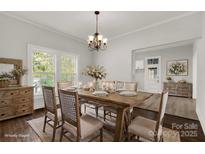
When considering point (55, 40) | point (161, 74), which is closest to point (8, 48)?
point (55, 40)

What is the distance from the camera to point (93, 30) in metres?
4.25

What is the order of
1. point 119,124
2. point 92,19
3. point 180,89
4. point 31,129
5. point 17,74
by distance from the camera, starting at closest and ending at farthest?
point 119,124 → point 31,129 → point 17,74 → point 92,19 → point 180,89

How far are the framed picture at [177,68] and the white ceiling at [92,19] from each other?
3.79m

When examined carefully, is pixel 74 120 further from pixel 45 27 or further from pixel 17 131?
pixel 45 27

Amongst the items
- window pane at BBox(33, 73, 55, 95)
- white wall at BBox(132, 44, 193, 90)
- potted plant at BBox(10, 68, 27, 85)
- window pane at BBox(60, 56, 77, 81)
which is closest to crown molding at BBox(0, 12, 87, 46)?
window pane at BBox(60, 56, 77, 81)

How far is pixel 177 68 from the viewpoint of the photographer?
6.46 meters

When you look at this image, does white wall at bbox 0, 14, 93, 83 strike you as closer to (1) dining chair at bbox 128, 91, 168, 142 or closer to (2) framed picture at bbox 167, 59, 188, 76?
(1) dining chair at bbox 128, 91, 168, 142

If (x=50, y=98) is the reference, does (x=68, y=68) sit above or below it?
above

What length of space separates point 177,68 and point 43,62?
6.43 m

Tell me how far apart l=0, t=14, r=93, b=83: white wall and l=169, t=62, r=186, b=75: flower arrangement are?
5610 mm

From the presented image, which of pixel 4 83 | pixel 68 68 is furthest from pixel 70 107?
pixel 68 68

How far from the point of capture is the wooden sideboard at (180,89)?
5.77 meters

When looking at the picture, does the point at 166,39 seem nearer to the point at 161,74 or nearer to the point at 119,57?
the point at 119,57

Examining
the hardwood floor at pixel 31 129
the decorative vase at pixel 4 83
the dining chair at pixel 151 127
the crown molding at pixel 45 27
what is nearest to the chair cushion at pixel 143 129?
the dining chair at pixel 151 127
